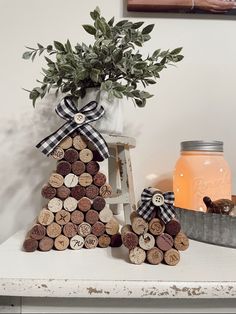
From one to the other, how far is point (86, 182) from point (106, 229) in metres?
0.09

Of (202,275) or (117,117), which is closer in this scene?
(202,275)

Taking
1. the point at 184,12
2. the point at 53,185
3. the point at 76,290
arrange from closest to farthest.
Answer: the point at 76,290, the point at 53,185, the point at 184,12

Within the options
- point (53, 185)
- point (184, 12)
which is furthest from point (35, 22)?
point (53, 185)

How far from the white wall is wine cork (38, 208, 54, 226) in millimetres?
382

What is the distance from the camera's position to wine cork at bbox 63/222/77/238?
54cm

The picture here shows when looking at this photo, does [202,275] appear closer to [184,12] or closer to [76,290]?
[76,290]

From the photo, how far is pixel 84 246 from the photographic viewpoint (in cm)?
56

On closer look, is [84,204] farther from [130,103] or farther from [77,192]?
[130,103]

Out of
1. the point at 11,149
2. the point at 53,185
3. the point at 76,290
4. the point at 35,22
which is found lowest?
the point at 76,290

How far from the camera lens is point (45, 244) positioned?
536mm

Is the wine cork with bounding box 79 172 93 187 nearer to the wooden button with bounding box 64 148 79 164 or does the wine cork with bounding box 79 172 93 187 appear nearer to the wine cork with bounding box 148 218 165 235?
the wooden button with bounding box 64 148 79 164

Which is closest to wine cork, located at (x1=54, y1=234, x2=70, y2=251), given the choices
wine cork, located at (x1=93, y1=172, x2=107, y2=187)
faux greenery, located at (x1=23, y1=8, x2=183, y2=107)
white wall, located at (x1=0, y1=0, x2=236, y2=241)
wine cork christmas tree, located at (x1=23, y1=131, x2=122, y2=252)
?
wine cork christmas tree, located at (x1=23, y1=131, x2=122, y2=252)

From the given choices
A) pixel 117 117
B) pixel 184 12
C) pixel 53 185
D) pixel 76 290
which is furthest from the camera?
pixel 184 12

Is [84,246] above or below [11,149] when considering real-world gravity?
below
